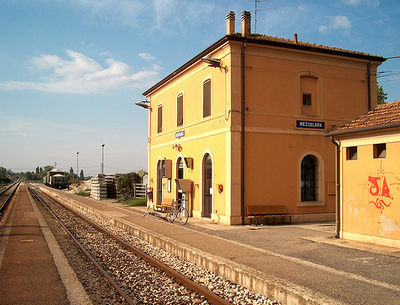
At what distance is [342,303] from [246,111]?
1036cm

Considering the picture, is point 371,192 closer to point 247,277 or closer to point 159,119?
point 247,277

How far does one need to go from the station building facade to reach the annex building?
13.8 ft

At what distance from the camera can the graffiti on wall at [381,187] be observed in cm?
932

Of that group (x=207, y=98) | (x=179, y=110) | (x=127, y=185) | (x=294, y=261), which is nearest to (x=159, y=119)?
(x=179, y=110)

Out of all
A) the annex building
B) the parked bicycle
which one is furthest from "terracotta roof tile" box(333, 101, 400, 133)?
the parked bicycle

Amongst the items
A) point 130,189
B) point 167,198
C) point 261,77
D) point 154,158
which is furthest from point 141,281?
point 130,189

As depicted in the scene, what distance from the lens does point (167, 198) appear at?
21.0 metres

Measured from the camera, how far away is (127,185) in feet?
104

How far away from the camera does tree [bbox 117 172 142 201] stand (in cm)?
3145

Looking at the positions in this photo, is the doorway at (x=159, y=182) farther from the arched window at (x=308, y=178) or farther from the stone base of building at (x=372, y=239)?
the stone base of building at (x=372, y=239)

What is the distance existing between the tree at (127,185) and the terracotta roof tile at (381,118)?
23537 mm

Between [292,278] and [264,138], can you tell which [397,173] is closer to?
[292,278]

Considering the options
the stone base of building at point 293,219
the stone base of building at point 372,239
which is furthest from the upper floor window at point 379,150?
the stone base of building at point 293,219

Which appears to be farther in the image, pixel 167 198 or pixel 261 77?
pixel 167 198
